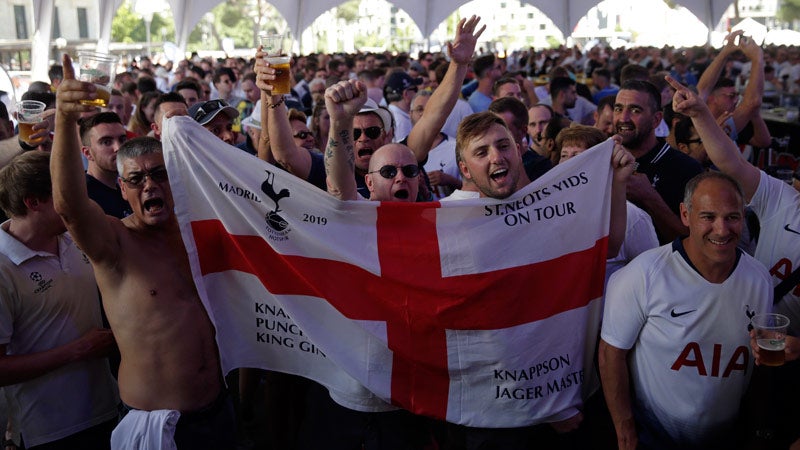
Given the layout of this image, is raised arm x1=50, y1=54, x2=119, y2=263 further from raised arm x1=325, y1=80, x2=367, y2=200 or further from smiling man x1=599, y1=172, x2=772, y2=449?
smiling man x1=599, y1=172, x2=772, y2=449

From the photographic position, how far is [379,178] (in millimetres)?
3932

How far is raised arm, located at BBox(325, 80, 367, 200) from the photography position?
346 centimetres

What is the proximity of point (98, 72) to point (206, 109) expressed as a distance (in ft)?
7.40

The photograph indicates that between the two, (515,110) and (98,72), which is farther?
(515,110)

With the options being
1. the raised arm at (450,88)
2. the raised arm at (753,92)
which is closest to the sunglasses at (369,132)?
the raised arm at (450,88)

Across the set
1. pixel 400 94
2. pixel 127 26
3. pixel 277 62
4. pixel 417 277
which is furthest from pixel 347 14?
pixel 417 277

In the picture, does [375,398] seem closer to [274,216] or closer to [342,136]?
[274,216]

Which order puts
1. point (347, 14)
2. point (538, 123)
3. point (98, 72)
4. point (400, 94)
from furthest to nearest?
1. point (347, 14)
2. point (400, 94)
3. point (538, 123)
4. point (98, 72)

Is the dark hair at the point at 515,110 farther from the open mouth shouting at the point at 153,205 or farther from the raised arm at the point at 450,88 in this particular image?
the open mouth shouting at the point at 153,205

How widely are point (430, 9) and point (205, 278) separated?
107ft

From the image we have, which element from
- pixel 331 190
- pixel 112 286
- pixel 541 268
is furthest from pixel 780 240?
pixel 112 286

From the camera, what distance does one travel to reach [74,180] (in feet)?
10.0

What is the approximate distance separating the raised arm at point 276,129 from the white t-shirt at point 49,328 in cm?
113

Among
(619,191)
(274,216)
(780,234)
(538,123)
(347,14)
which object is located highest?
(347,14)
